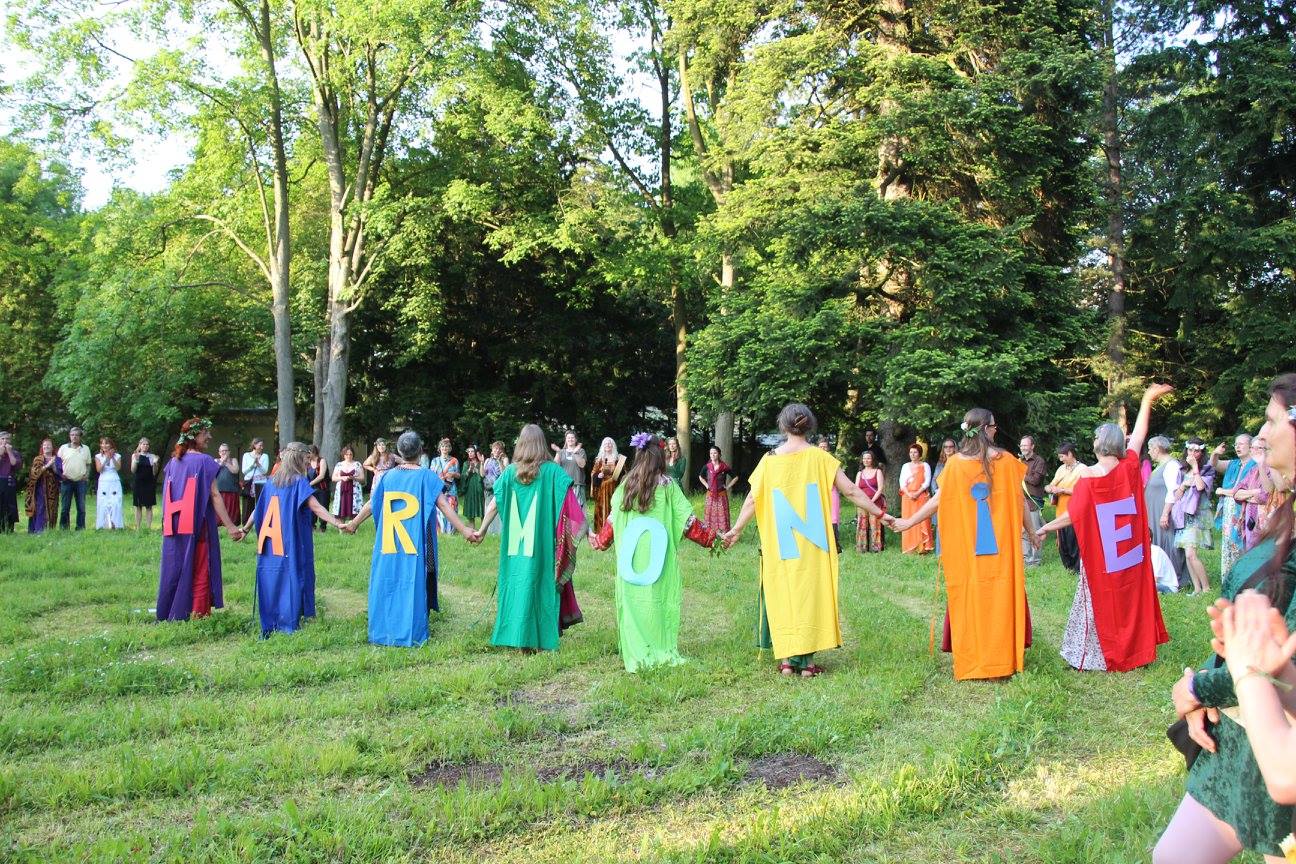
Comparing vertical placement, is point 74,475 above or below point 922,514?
above

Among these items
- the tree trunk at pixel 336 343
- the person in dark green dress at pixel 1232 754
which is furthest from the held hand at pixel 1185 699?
the tree trunk at pixel 336 343

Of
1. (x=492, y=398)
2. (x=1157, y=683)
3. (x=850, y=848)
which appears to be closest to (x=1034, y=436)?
(x=1157, y=683)

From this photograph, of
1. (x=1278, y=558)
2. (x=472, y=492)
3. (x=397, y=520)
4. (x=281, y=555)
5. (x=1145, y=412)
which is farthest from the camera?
(x=472, y=492)

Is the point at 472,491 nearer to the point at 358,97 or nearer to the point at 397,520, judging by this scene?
the point at 397,520

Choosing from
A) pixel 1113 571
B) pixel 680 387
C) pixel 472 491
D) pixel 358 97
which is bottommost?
pixel 1113 571

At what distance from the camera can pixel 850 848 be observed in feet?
13.9

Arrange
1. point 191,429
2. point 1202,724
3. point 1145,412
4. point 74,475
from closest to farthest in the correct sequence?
point 1202,724
point 1145,412
point 191,429
point 74,475

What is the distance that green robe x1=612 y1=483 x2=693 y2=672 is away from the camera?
7.70 metres

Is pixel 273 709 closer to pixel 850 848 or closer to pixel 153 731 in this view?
pixel 153 731

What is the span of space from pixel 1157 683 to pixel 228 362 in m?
35.6

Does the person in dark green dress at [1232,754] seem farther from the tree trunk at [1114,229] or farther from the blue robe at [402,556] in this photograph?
the tree trunk at [1114,229]

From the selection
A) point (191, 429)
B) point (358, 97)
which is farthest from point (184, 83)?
point (191, 429)

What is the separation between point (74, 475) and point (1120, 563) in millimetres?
17610

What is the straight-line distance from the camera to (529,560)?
26.9ft
